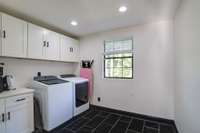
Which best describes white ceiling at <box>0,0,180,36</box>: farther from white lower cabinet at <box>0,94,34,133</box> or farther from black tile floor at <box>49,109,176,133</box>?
black tile floor at <box>49,109,176,133</box>

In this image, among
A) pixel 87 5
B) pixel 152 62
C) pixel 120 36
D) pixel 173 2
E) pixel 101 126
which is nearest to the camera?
pixel 173 2

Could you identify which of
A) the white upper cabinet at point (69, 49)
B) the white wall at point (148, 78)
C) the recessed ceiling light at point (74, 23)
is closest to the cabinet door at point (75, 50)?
the white upper cabinet at point (69, 49)

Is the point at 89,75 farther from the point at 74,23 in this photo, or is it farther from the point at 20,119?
the point at 20,119

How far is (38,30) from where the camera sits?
8.45 feet

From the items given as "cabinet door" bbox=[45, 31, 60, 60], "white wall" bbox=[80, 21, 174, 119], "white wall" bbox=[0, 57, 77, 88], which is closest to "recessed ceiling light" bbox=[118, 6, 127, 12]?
"white wall" bbox=[80, 21, 174, 119]

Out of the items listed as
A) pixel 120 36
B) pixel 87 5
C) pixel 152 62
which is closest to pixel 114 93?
pixel 152 62

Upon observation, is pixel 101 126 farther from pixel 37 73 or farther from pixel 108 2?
pixel 108 2

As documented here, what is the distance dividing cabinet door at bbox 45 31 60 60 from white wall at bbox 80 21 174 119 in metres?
1.36

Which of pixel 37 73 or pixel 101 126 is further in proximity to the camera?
pixel 37 73

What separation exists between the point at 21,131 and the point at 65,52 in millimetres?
2104

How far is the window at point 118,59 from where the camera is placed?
10.3ft

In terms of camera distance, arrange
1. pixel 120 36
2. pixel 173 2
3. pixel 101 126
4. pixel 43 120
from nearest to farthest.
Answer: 1. pixel 173 2
2. pixel 43 120
3. pixel 101 126
4. pixel 120 36

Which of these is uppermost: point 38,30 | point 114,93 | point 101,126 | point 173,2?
point 173,2

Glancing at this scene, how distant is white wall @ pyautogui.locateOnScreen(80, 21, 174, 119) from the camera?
2615 mm
